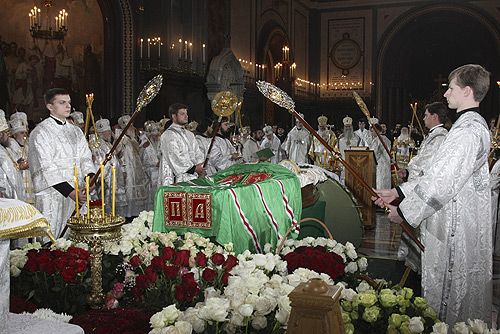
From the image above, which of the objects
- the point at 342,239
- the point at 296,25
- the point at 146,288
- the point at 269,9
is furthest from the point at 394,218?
the point at 296,25

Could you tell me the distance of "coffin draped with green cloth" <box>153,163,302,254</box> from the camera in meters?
5.07

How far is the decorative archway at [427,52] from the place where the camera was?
23500mm

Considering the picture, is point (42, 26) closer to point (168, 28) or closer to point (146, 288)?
point (168, 28)

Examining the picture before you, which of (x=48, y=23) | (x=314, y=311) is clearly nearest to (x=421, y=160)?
(x=314, y=311)

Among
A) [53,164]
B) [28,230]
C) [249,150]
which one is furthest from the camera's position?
[249,150]

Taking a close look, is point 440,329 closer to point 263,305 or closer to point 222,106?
point 263,305

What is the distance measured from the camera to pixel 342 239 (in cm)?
725

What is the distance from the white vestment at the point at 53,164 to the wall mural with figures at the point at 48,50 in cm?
718

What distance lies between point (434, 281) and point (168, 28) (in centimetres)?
1124

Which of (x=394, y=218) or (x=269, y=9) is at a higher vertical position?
(x=269, y=9)

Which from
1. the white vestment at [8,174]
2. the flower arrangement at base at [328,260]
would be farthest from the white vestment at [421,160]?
the white vestment at [8,174]

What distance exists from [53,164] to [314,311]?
4318mm

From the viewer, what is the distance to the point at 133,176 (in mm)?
11219

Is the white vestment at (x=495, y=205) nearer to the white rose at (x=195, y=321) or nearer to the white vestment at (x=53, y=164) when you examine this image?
the white vestment at (x=53, y=164)
